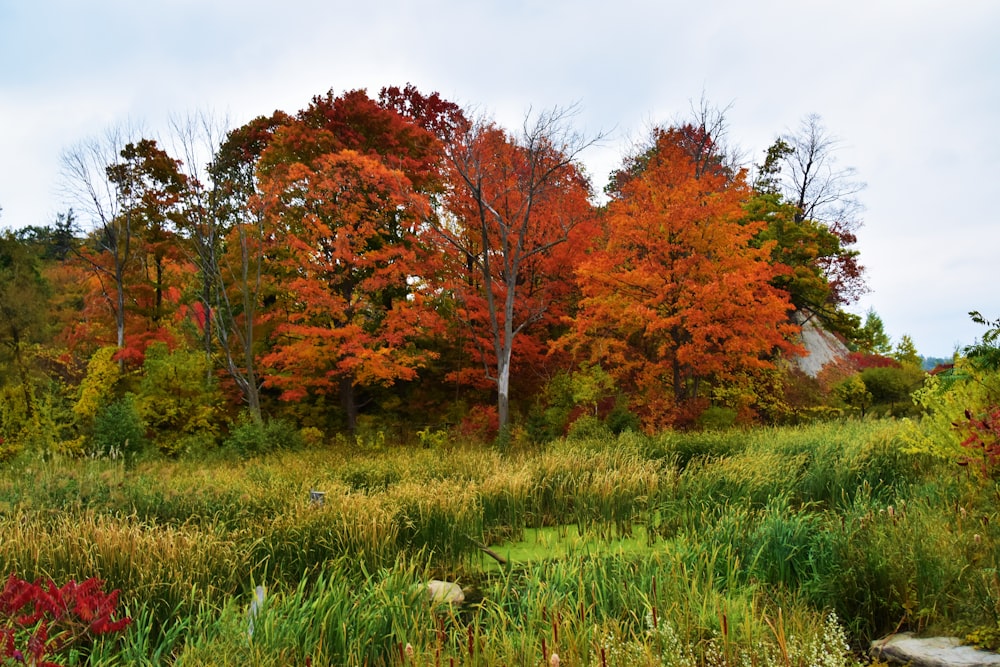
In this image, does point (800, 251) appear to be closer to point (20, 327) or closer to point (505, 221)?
point (505, 221)

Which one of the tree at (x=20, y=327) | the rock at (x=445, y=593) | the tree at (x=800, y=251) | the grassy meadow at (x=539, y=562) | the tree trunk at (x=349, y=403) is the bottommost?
the rock at (x=445, y=593)

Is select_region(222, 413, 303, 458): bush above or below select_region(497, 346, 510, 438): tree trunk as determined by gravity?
below

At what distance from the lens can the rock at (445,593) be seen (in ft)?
15.2

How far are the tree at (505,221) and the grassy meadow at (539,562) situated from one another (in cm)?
756

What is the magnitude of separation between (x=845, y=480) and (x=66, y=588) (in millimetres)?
7869

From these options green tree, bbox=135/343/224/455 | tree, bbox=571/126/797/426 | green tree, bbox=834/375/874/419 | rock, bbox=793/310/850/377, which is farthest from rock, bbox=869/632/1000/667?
rock, bbox=793/310/850/377

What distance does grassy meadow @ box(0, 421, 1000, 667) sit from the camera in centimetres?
377

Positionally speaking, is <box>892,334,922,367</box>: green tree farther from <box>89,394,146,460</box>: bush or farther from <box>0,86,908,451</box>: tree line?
<box>89,394,146,460</box>: bush

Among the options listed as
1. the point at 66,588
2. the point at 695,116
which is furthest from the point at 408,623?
the point at 695,116

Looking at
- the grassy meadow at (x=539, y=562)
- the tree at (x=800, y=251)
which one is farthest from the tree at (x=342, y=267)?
the tree at (x=800, y=251)

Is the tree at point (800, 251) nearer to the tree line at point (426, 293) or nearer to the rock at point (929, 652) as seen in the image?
the tree line at point (426, 293)

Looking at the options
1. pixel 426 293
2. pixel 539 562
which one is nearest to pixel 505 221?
pixel 426 293

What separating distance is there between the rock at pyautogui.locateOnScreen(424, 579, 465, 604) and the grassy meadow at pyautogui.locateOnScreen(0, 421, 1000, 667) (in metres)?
0.11

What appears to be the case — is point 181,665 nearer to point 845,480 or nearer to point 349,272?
point 845,480
